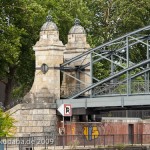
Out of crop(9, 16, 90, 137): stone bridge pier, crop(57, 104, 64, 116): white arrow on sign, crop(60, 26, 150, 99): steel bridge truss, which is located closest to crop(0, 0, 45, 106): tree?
crop(60, 26, 150, 99): steel bridge truss

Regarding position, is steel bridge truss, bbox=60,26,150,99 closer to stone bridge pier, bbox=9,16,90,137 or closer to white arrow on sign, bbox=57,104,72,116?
stone bridge pier, bbox=9,16,90,137

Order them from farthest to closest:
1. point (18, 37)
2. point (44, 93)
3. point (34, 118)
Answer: point (18, 37) → point (44, 93) → point (34, 118)

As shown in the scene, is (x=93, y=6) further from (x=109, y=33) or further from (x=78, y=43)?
(x=78, y=43)

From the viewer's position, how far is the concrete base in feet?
239

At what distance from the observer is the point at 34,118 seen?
7338cm

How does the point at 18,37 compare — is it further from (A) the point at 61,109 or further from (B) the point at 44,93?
(A) the point at 61,109

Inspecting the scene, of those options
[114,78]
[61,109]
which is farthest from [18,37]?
[61,109]

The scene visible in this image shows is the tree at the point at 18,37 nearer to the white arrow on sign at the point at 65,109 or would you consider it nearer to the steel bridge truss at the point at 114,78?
the steel bridge truss at the point at 114,78

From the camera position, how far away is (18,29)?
85.3 metres

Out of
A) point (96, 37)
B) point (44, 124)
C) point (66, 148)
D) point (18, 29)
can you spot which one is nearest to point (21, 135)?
point (44, 124)

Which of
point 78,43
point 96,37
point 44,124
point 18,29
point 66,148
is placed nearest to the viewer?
point 66,148

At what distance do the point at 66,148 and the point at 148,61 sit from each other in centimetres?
935

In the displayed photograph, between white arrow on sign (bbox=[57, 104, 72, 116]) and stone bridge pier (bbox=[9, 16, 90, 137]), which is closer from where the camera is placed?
white arrow on sign (bbox=[57, 104, 72, 116])

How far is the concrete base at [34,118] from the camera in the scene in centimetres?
7281
